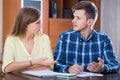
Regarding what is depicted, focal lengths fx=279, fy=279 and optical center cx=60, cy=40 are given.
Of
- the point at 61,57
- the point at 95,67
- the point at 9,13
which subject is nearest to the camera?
the point at 95,67

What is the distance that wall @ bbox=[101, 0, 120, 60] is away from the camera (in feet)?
14.8

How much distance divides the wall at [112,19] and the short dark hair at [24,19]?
2671mm

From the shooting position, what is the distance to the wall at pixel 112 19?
452 centimetres

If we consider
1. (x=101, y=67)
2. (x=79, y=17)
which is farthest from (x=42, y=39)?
(x=101, y=67)

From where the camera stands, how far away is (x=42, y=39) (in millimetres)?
2211

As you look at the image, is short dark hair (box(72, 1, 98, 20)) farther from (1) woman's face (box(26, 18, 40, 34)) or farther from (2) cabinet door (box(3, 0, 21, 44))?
(2) cabinet door (box(3, 0, 21, 44))

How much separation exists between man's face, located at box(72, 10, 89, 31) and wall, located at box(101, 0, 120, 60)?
2.37 m

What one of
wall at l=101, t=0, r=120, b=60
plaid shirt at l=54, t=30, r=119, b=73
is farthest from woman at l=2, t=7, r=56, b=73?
wall at l=101, t=0, r=120, b=60

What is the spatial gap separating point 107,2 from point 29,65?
2970 mm

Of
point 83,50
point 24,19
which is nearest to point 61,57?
point 83,50

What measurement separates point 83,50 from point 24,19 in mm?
528

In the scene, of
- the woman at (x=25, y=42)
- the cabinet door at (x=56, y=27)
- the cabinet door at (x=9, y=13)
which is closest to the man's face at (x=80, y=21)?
the woman at (x=25, y=42)

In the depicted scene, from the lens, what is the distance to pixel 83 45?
222 centimetres

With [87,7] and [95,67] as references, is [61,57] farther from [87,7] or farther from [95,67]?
[87,7]
